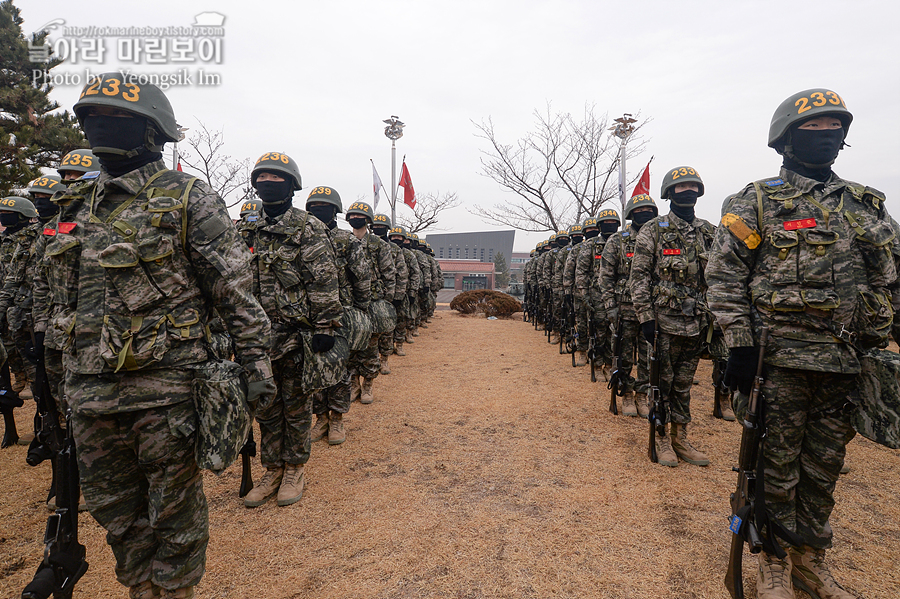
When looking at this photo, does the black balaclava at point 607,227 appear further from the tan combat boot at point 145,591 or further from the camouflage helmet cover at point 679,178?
the tan combat boot at point 145,591

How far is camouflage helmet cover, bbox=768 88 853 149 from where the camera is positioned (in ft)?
7.88

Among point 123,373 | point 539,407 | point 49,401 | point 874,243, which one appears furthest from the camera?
point 539,407

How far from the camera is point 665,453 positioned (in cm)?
430

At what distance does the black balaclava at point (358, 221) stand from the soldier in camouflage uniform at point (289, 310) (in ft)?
9.81

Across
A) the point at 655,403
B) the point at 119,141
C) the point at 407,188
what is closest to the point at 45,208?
the point at 119,141

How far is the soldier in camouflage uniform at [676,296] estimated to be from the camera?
162 inches

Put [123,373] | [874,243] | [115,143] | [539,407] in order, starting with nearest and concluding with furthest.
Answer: [123,373], [115,143], [874,243], [539,407]

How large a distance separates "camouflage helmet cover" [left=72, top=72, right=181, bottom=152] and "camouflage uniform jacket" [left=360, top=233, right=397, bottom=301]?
5.58 metres

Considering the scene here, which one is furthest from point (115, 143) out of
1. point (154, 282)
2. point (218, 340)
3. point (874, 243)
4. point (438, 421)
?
point (438, 421)

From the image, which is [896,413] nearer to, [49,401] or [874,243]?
[874,243]

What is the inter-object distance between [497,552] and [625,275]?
4222 mm

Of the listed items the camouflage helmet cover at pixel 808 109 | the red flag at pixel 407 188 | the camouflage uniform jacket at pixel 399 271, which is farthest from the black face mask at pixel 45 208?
the red flag at pixel 407 188

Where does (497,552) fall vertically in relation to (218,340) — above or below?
below

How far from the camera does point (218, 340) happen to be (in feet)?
7.57
